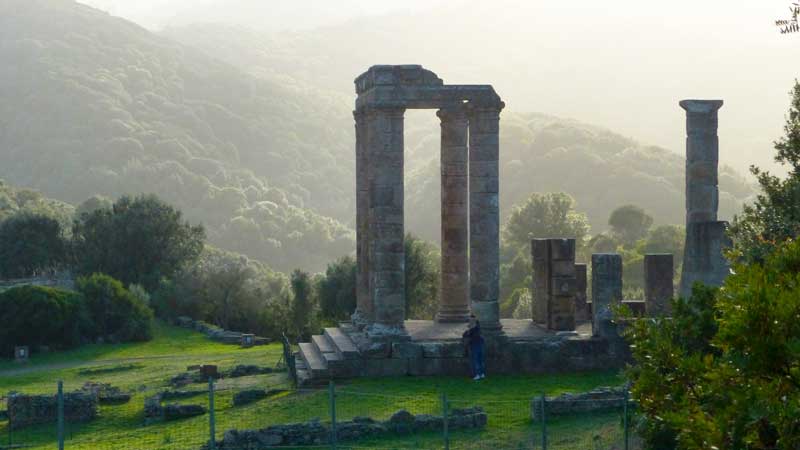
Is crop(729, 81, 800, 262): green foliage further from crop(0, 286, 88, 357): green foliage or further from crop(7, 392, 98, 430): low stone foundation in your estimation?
crop(0, 286, 88, 357): green foliage

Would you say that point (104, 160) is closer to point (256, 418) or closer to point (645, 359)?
point (256, 418)

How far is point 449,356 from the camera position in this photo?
2834 centimetres

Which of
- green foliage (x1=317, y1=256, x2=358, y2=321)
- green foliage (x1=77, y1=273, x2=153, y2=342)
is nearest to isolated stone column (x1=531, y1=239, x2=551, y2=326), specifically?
green foliage (x1=317, y1=256, x2=358, y2=321)

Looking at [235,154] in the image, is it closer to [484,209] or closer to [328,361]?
[484,209]

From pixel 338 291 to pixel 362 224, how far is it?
16626 mm

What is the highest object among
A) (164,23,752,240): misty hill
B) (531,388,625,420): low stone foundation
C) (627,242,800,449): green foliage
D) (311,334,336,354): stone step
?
(164,23,752,240): misty hill

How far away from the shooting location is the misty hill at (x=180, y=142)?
438ft

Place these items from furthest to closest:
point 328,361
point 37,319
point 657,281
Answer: point 37,319 → point 657,281 → point 328,361

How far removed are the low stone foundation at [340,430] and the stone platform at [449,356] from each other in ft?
19.6

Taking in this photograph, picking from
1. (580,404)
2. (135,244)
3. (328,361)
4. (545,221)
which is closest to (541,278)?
(328,361)

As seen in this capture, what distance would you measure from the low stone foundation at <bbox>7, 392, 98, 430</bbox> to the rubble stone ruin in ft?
21.2

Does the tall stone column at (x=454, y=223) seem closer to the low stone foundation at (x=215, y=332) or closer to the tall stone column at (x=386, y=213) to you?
the tall stone column at (x=386, y=213)

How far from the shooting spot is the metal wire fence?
20250 millimetres

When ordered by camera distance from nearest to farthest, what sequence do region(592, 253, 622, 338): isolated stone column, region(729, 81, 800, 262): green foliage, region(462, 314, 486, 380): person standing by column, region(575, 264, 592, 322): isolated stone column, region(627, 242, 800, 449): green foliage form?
1. region(627, 242, 800, 449): green foliage
2. region(729, 81, 800, 262): green foliage
3. region(462, 314, 486, 380): person standing by column
4. region(592, 253, 622, 338): isolated stone column
5. region(575, 264, 592, 322): isolated stone column
